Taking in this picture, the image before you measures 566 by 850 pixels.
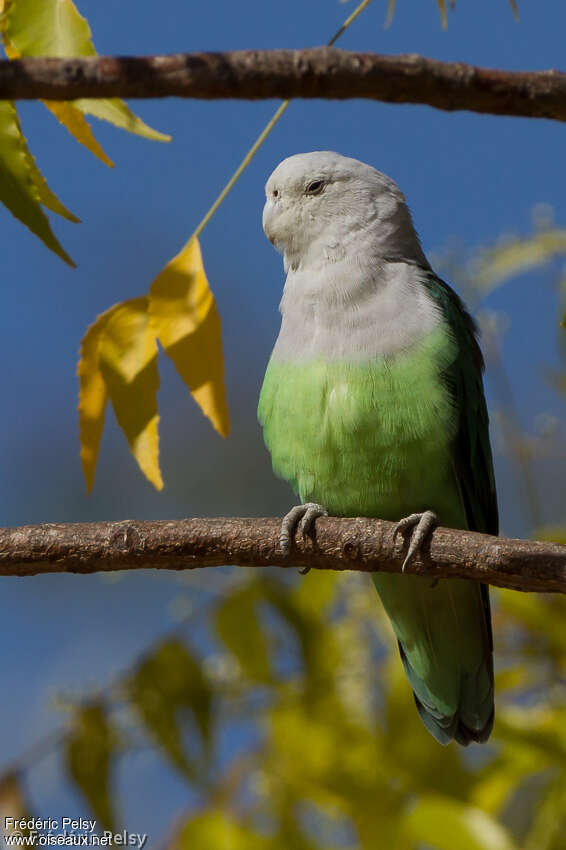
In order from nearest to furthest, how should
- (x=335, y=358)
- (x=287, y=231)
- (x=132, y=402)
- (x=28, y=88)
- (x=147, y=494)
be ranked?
(x=28, y=88)
(x=132, y=402)
(x=335, y=358)
(x=287, y=231)
(x=147, y=494)

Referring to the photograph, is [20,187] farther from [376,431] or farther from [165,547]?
[376,431]

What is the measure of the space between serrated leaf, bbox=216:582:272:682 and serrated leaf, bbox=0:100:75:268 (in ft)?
5.45

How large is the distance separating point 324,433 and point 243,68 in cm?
165

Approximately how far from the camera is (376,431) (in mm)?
2754

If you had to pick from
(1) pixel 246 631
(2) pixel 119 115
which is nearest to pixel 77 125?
(2) pixel 119 115

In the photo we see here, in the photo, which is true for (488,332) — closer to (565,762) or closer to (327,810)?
(565,762)

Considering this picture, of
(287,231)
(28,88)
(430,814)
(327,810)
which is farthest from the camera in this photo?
(287,231)

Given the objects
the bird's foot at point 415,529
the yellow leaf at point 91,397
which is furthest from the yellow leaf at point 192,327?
the bird's foot at point 415,529

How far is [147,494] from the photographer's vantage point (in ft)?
37.7

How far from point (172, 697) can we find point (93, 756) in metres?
0.27

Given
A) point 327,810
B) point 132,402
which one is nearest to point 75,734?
point 327,810

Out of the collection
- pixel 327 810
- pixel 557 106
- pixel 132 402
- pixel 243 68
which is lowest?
pixel 327 810

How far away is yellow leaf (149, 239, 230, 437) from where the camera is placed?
2078 mm

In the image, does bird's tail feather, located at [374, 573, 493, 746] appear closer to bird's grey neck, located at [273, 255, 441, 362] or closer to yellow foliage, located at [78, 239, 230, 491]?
bird's grey neck, located at [273, 255, 441, 362]
